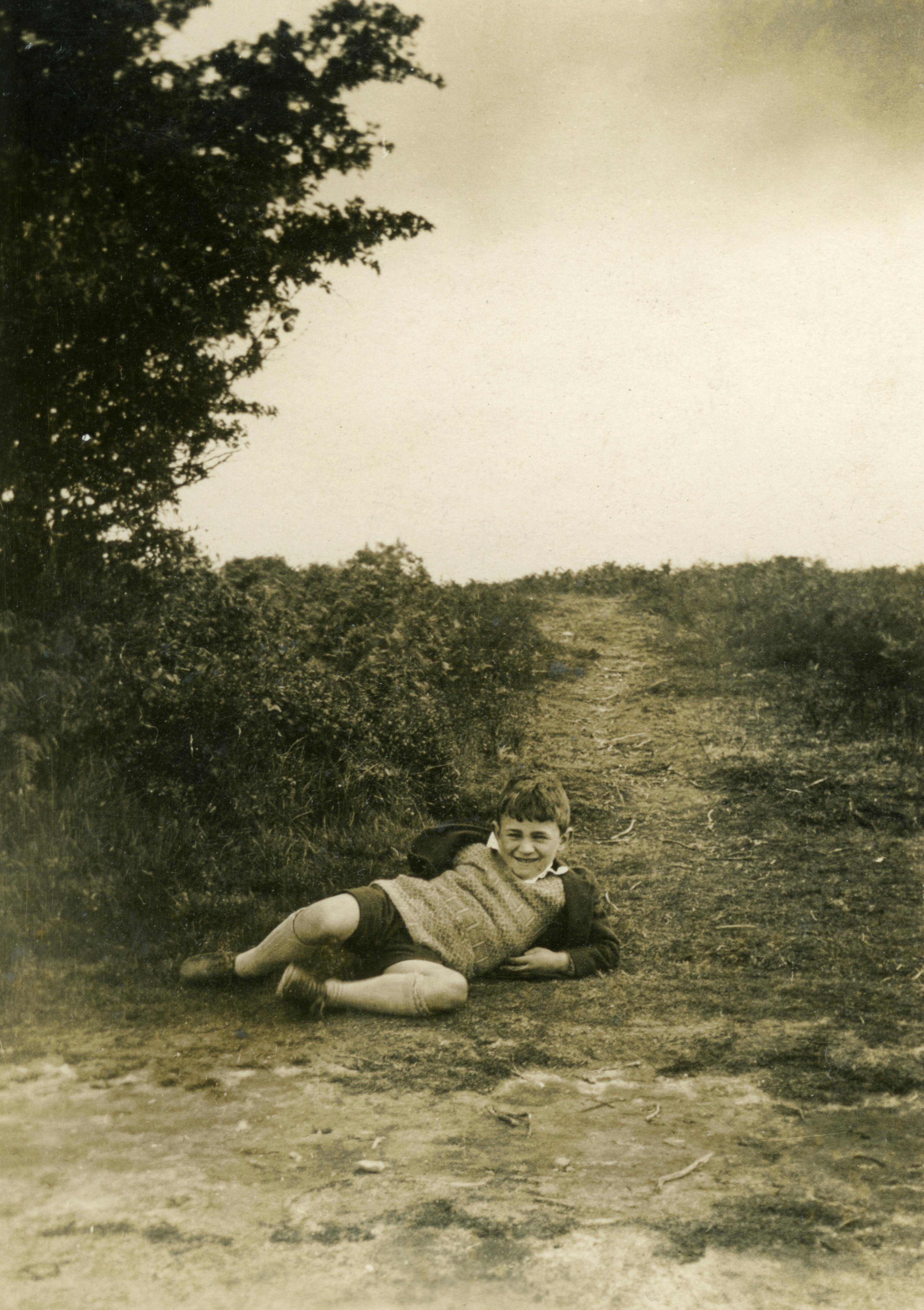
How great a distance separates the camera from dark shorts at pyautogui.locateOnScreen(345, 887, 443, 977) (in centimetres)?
348

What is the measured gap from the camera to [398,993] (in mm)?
3395

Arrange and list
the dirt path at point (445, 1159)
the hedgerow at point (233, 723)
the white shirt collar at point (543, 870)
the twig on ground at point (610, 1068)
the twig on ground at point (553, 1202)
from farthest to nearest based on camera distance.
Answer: the hedgerow at point (233, 723)
the white shirt collar at point (543, 870)
the twig on ground at point (610, 1068)
the twig on ground at point (553, 1202)
the dirt path at point (445, 1159)

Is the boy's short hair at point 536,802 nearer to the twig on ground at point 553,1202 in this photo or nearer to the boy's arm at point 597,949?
the boy's arm at point 597,949

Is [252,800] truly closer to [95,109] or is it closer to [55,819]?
[55,819]

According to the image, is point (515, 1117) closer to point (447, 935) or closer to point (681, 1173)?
point (681, 1173)

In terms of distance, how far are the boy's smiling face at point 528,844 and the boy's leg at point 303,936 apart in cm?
61

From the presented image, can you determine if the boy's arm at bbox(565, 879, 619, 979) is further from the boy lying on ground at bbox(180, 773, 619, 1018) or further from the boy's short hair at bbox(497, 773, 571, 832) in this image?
the boy's short hair at bbox(497, 773, 571, 832)

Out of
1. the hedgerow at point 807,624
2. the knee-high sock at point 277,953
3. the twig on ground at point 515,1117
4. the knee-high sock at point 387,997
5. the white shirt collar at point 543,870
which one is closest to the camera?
the twig on ground at point 515,1117

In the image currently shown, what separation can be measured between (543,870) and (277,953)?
105 centimetres

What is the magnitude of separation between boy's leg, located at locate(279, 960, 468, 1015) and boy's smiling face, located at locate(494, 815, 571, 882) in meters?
0.48

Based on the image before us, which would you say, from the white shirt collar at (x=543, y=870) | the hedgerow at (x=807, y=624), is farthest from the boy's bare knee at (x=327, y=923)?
the hedgerow at (x=807, y=624)

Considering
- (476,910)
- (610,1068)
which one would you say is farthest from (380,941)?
(610,1068)

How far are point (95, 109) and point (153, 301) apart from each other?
743 mm

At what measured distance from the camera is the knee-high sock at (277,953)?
3492 mm
